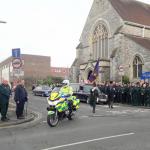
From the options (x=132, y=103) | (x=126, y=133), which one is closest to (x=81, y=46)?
(x=132, y=103)

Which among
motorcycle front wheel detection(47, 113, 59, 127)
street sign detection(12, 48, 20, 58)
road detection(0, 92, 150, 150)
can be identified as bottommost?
road detection(0, 92, 150, 150)

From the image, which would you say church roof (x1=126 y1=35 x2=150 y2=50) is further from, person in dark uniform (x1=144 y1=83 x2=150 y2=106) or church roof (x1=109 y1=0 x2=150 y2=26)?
person in dark uniform (x1=144 y1=83 x2=150 y2=106)

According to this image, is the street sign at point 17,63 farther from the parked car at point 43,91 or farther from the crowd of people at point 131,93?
the parked car at point 43,91

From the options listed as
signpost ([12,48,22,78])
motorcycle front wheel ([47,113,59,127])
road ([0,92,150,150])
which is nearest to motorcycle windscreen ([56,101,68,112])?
motorcycle front wheel ([47,113,59,127])

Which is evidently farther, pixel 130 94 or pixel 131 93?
pixel 130 94

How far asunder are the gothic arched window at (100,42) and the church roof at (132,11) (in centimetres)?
329

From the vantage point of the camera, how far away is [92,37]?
48094 millimetres

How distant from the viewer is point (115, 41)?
139ft

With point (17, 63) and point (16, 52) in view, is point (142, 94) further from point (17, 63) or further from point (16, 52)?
point (16, 52)

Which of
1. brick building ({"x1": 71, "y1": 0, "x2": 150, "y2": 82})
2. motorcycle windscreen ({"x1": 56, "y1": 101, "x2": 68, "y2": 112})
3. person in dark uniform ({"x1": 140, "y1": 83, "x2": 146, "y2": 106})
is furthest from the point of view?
brick building ({"x1": 71, "y1": 0, "x2": 150, "y2": 82})

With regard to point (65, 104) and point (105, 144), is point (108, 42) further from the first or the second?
point (105, 144)

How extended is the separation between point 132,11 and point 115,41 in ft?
22.9

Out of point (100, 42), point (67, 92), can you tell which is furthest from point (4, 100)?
point (100, 42)

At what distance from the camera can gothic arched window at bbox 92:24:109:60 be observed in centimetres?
4559
